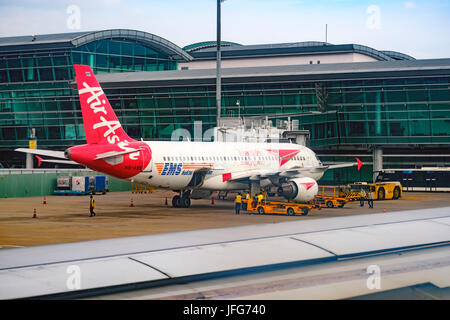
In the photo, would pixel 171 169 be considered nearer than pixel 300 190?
Yes

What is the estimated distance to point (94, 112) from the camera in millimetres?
40844

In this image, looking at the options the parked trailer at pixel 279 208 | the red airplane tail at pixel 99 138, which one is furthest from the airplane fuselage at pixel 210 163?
the parked trailer at pixel 279 208

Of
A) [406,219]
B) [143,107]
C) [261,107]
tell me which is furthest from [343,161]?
[406,219]

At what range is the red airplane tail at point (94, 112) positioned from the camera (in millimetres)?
40531

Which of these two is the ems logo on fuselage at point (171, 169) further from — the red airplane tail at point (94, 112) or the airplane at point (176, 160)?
the red airplane tail at point (94, 112)

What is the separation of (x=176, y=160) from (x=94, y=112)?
7.37 m

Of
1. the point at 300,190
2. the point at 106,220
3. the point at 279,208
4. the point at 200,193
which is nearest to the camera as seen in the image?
the point at 106,220

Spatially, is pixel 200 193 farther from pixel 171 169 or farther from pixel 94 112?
pixel 94 112

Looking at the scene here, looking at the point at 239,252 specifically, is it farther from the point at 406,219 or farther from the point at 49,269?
the point at 406,219

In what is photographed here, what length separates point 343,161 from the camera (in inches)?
3450

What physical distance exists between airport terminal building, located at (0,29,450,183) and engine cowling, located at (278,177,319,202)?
34.1 m

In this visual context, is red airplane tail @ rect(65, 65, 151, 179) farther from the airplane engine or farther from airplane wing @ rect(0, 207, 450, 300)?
airplane wing @ rect(0, 207, 450, 300)

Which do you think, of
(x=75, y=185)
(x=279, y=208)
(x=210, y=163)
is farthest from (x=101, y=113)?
(x=75, y=185)

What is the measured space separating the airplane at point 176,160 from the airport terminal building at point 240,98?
88.6ft
